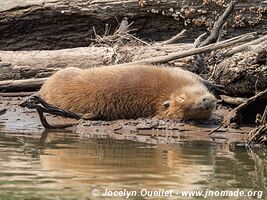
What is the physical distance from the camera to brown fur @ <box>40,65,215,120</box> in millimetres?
8547

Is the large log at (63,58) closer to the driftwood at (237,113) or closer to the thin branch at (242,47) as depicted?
the thin branch at (242,47)

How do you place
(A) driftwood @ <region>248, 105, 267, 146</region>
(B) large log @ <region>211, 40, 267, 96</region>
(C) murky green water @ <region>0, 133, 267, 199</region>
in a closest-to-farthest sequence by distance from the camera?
(C) murky green water @ <region>0, 133, 267, 199</region> < (A) driftwood @ <region>248, 105, 267, 146</region> < (B) large log @ <region>211, 40, 267, 96</region>

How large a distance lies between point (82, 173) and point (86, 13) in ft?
18.2

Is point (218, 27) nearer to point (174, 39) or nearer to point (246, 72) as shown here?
point (174, 39)

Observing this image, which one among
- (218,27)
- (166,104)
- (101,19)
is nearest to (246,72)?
(166,104)

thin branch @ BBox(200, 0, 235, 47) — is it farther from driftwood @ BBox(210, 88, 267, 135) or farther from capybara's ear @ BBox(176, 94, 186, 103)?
driftwood @ BBox(210, 88, 267, 135)

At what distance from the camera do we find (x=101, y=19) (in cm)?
1092

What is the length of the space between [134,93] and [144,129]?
578 millimetres

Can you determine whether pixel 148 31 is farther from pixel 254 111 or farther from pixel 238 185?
pixel 238 185

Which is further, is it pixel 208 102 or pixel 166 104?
pixel 166 104

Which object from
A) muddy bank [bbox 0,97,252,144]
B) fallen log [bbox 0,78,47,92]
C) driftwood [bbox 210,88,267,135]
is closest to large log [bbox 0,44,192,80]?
fallen log [bbox 0,78,47,92]

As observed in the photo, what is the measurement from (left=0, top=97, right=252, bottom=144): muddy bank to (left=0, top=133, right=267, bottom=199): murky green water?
346 mm

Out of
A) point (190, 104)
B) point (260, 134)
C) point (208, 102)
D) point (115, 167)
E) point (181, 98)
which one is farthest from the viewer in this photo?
point (181, 98)

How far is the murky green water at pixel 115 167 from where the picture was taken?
5.16 meters
